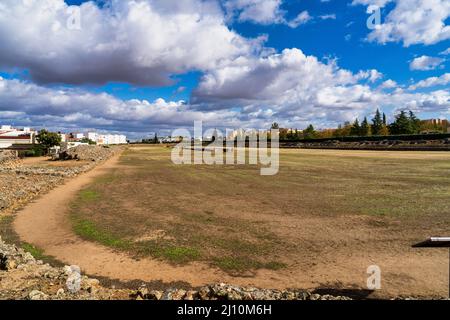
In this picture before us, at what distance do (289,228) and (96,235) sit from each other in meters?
6.27

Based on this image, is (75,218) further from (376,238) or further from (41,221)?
(376,238)

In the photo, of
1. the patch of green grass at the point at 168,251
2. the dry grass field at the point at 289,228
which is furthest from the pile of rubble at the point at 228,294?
the patch of green grass at the point at 168,251

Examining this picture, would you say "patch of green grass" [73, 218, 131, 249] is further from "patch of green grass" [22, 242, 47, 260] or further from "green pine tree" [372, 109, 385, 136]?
"green pine tree" [372, 109, 385, 136]

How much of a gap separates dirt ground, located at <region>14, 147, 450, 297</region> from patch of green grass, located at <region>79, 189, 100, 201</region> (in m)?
0.06

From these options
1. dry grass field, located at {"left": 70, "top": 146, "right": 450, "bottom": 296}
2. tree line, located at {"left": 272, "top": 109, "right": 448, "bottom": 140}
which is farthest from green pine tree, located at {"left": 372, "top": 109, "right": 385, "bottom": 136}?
dry grass field, located at {"left": 70, "top": 146, "right": 450, "bottom": 296}

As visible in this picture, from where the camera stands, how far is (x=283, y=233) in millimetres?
10000

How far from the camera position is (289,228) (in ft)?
34.4

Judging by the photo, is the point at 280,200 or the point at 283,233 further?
the point at 280,200

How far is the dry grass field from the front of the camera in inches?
279

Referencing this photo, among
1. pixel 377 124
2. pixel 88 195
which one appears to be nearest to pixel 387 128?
pixel 377 124

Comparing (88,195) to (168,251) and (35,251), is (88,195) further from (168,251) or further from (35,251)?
(168,251)
